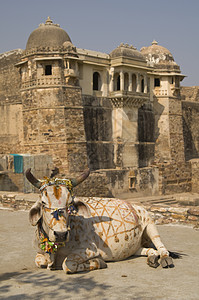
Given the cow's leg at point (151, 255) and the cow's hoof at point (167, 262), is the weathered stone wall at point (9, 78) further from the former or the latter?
the cow's hoof at point (167, 262)

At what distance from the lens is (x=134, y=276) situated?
4539mm

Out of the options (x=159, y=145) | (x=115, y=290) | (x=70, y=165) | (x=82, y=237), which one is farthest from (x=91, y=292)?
(x=159, y=145)

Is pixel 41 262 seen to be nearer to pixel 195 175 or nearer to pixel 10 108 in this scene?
pixel 10 108

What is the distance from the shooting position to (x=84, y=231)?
195 inches

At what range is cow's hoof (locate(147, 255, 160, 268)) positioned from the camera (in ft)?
16.0

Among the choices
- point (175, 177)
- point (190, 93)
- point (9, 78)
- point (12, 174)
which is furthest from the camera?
point (190, 93)

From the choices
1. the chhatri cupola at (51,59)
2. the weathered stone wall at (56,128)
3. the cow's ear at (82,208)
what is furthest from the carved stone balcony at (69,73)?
the cow's ear at (82,208)

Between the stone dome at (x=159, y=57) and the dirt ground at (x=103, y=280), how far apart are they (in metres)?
22.2

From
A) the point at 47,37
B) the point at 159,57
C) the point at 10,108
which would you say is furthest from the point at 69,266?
the point at 159,57

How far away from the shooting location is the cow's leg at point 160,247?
4.88 m

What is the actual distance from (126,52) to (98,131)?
473 cm

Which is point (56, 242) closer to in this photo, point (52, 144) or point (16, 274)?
point (16, 274)

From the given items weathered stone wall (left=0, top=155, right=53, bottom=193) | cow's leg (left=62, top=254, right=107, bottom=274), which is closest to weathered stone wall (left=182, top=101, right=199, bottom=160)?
weathered stone wall (left=0, top=155, right=53, bottom=193)

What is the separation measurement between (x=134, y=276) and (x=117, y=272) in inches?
9.4
